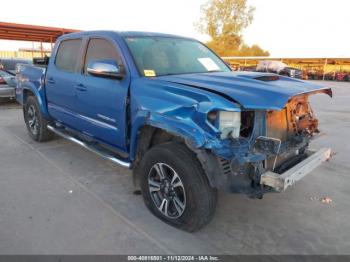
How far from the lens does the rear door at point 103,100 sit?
3.70m

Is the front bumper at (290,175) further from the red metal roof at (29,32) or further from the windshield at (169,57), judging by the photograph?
the red metal roof at (29,32)

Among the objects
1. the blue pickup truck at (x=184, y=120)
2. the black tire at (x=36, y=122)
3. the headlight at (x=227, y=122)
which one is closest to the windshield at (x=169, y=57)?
the blue pickup truck at (x=184, y=120)

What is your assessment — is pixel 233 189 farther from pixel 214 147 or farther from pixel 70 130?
pixel 70 130

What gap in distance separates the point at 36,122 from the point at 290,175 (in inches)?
190

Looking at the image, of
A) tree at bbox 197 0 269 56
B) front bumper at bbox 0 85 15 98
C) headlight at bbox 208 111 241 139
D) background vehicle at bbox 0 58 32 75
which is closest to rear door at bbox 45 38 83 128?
headlight at bbox 208 111 241 139

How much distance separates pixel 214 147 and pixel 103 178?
2222 mm

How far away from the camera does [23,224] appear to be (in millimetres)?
3297

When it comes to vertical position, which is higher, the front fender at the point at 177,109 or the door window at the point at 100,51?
the door window at the point at 100,51

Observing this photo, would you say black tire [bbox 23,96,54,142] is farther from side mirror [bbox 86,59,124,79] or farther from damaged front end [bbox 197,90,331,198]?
damaged front end [bbox 197,90,331,198]

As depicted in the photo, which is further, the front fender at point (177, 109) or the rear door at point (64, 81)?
the rear door at point (64, 81)

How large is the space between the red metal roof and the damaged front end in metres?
13.4

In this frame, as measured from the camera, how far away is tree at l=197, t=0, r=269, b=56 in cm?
5704

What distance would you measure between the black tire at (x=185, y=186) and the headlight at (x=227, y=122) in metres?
0.38

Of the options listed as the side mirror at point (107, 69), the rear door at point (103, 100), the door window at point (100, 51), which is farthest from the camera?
the door window at point (100, 51)
